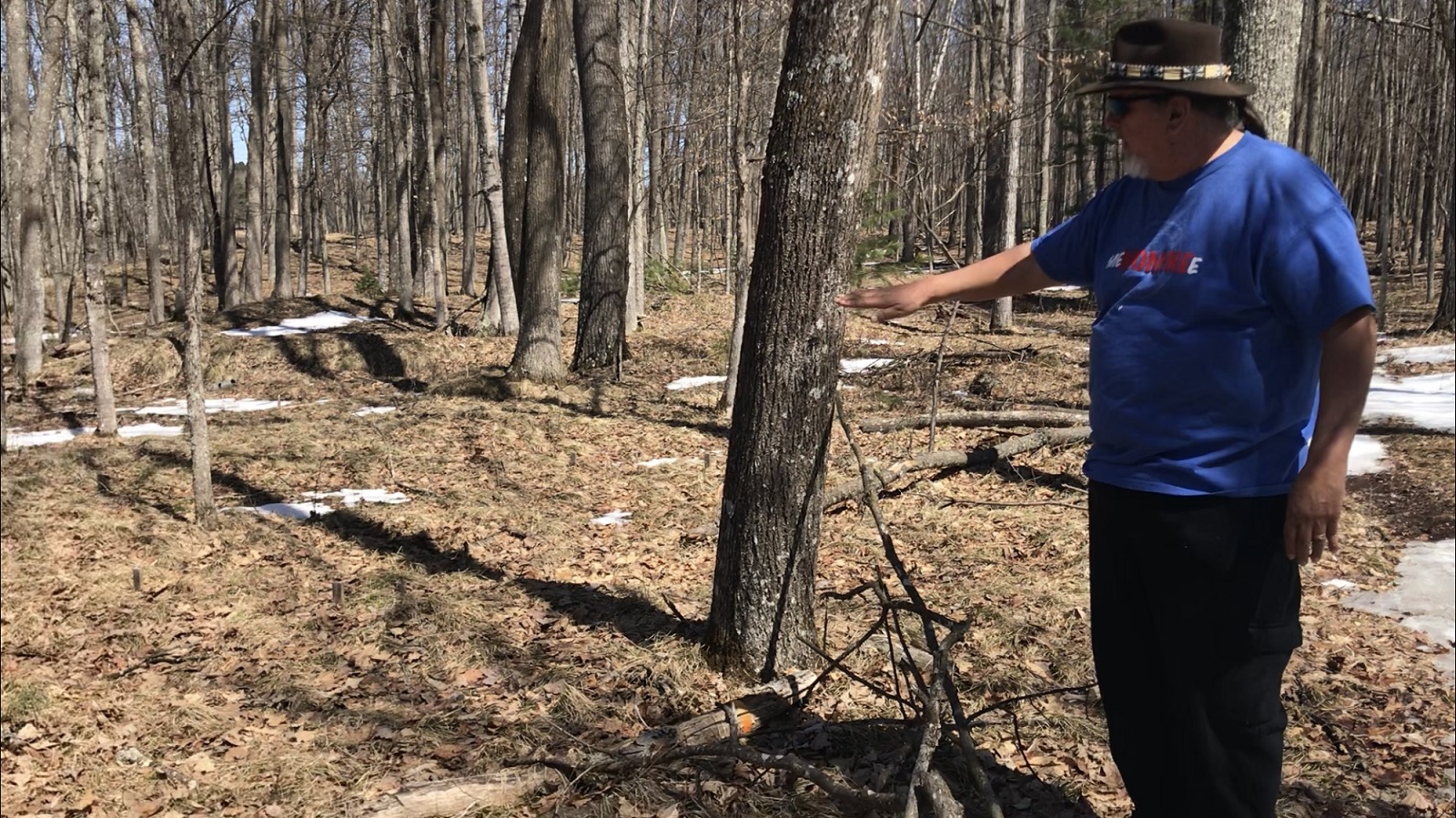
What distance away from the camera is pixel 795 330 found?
3582 mm

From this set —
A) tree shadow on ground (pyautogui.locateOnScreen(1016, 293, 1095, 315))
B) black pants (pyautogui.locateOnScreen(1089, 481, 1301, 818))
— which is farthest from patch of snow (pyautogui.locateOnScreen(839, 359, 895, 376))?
tree shadow on ground (pyautogui.locateOnScreen(1016, 293, 1095, 315))

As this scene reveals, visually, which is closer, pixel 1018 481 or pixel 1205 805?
pixel 1205 805

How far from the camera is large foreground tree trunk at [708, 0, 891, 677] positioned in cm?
345

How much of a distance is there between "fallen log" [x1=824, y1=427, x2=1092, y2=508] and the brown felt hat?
14.5 feet

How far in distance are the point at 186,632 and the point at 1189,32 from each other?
523 centimetres

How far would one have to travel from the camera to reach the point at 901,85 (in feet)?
34.5

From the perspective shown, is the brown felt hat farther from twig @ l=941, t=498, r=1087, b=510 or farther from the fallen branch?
twig @ l=941, t=498, r=1087, b=510

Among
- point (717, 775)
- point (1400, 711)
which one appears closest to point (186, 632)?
point (717, 775)

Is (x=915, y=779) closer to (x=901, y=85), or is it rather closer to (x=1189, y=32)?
(x=1189, y=32)

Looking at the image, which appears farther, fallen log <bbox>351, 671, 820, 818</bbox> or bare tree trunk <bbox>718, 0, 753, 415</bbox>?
bare tree trunk <bbox>718, 0, 753, 415</bbox>

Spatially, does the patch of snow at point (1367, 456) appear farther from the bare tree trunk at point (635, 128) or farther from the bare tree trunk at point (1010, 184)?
the bare tree trunk at point (635, 128)

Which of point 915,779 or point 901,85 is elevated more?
point 901,85

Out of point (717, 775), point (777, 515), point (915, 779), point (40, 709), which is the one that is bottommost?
point (40, 709)

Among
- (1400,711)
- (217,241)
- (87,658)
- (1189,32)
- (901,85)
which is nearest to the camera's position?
(1189,32)
